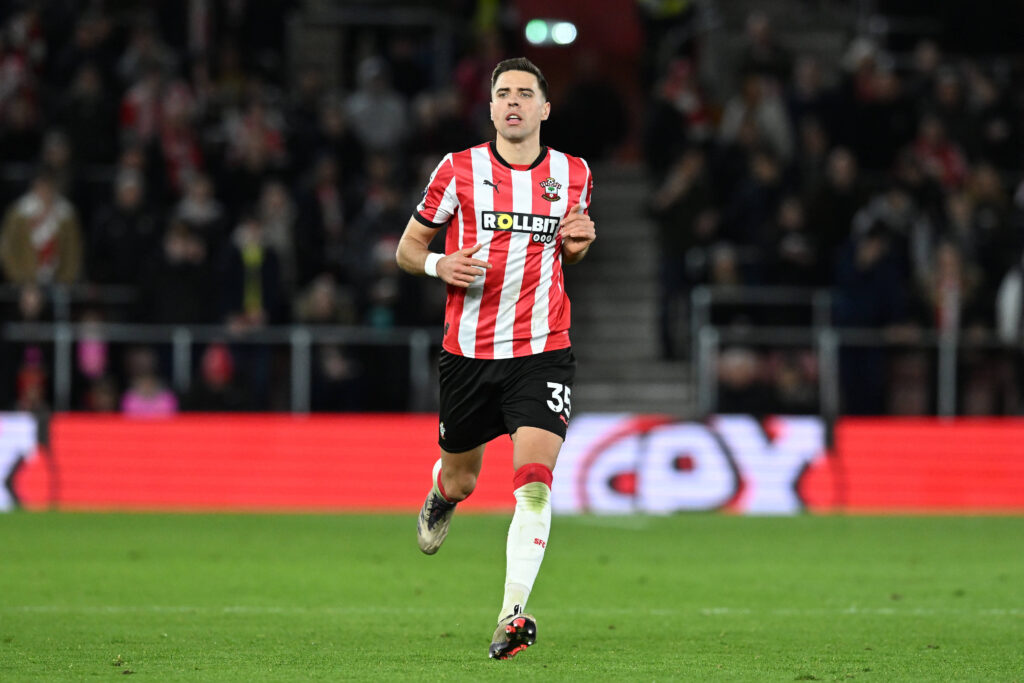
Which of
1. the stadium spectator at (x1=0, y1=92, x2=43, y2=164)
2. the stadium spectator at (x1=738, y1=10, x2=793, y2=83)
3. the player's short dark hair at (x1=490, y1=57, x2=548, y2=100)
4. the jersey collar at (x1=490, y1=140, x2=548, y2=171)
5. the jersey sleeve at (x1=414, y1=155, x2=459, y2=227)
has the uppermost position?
the stadium spectator at (x1=738, y1=10, x2=793, y2=83)

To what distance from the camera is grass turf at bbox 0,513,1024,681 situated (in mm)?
6414

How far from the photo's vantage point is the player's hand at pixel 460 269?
Answer: 274 inches

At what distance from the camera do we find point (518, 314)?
7133mm

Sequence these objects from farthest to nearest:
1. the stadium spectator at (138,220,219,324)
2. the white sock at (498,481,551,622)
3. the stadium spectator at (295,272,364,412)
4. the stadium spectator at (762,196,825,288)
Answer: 1. the stadium spectator at (762,196,825,288)
2. the stadium spectator at (295,272,364,412)
3. the stadium spectator at (138,220,219,324)
4. the white sock at (498,481,551,622)

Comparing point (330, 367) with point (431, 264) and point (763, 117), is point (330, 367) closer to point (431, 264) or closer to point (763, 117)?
point (763, 117)

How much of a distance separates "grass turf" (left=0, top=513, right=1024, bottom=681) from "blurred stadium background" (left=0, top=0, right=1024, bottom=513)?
1.08 metres

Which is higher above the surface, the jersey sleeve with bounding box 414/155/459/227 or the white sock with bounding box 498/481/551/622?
the jersey sleeve with bounding box 414/155/459/227

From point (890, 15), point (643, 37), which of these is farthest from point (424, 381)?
point (890, 15)

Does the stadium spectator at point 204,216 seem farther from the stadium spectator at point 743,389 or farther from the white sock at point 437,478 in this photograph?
the white sock at point 437,478

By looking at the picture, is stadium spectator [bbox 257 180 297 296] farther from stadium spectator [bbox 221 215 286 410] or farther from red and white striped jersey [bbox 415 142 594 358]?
red and white striped jersey [bbox 415 142 594 358]

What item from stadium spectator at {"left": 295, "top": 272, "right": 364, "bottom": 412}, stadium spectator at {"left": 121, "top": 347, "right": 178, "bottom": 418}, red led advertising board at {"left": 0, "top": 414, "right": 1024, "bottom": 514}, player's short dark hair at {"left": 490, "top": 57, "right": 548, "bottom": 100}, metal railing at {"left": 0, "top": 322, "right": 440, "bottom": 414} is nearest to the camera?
player's short dark hair at {"left": 490, "top": 57, "right": 548, "bottom": 100}

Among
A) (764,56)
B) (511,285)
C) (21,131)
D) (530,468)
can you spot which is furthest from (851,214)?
(530,468)

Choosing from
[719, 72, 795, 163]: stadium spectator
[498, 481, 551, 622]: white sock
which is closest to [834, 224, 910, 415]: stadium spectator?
[719, 72, 795, 163]: stadium spectator

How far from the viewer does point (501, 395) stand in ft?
23.8
